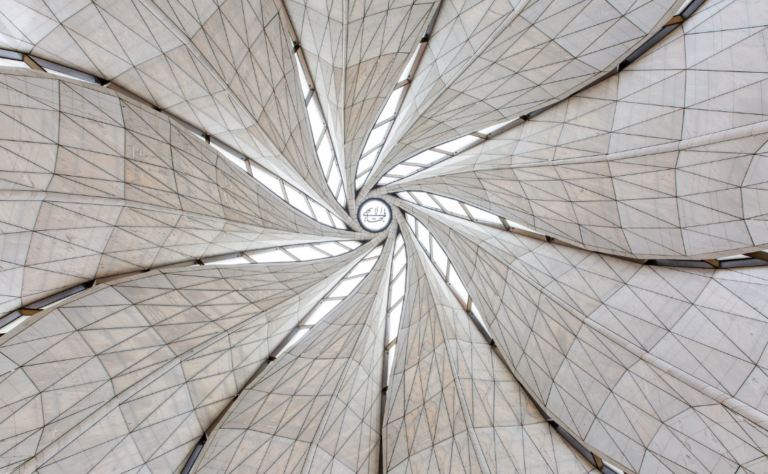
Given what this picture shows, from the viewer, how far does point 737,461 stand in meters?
9.66

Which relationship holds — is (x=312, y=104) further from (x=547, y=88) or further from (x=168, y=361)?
(x=168, y=361)

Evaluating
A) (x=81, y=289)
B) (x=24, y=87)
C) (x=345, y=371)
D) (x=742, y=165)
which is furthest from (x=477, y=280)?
(x=24, y=87)

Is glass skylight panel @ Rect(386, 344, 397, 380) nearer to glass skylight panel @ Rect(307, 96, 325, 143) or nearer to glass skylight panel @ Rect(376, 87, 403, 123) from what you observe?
glass skylight panel @ Rect(307, 96, 325, 143)

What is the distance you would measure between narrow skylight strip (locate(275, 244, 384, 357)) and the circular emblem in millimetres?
1329

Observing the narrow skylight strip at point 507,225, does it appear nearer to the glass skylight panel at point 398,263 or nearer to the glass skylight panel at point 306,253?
the glass skylight panel at point 398,263

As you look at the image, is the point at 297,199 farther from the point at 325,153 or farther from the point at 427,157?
the point at 427,157

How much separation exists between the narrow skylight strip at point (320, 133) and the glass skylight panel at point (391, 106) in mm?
2539

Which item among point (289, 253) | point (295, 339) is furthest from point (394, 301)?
point (289, 253)

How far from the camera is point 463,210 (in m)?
18.7

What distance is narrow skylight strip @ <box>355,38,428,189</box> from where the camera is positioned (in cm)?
1436

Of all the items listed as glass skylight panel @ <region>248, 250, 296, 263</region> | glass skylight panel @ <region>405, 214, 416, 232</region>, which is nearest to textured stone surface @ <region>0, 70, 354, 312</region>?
glass skylight panel @ <region>248, 250, 296, 263</region>

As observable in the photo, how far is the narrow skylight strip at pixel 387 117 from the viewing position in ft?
47.1

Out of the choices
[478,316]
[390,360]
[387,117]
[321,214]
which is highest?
[387,117]

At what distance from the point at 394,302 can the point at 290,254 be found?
600cm
